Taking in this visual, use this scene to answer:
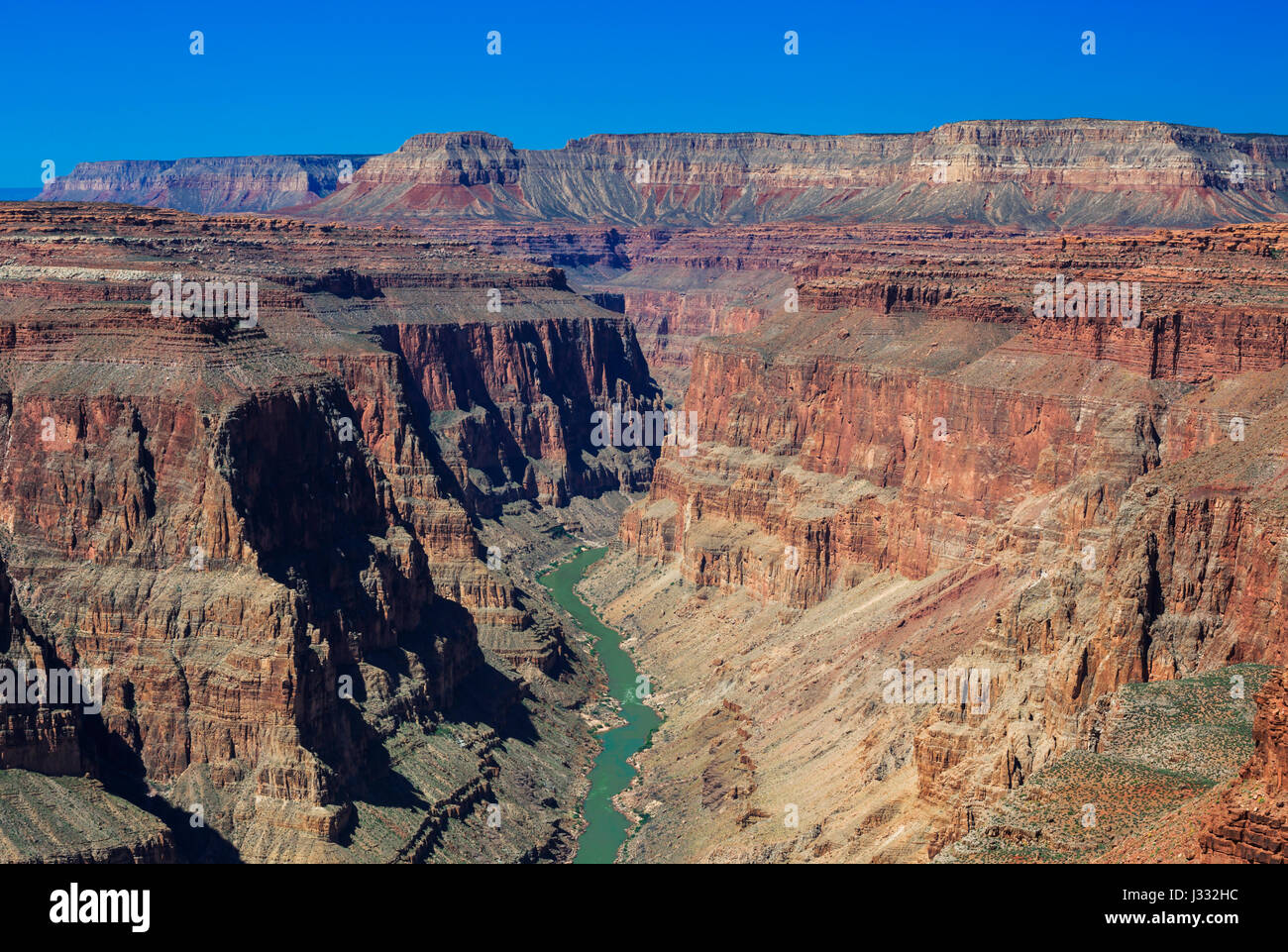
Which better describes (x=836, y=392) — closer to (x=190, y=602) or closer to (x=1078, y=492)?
(x=1078, y=492)

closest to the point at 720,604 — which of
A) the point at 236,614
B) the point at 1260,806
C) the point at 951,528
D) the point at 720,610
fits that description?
the point at 720,610

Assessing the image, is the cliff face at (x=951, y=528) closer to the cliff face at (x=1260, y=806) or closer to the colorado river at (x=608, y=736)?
the colorado river at (x=608, y=736)

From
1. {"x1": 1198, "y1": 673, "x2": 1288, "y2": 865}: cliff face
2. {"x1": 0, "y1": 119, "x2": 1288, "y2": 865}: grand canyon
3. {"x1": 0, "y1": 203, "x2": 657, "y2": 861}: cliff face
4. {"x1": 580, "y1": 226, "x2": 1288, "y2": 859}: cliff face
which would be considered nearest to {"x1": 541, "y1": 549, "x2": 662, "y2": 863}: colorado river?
{"x1": 0, "y1": 119, "x2": 1288, "y2": 865}: grand canyon

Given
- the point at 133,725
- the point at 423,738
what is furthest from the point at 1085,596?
the point at 133,725

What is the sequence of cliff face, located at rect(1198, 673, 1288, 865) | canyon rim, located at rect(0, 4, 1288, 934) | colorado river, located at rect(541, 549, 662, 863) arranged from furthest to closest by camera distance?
colorado river, located at rect(541, 549, 662, 863) → canyon rim, located at rect(0, 4, 1288, 934) → cliff face, located at rect(1198, 673, 1288, 865)

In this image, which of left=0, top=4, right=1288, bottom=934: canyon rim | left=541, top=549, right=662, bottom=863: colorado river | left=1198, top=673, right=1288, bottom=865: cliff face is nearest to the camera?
left=1198, top=673, right=1288, bottom=865: cliff face

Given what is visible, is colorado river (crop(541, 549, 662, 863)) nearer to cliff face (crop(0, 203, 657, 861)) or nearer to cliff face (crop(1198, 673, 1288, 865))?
cliff face (crop(0, 203, 657, 861))

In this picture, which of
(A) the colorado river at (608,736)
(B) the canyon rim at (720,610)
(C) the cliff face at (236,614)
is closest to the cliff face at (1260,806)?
(B) the canyon rim at (720,610)

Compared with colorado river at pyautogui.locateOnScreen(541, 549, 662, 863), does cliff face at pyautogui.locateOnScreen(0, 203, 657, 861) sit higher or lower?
higher
